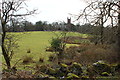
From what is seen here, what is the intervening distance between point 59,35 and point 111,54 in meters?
2.98

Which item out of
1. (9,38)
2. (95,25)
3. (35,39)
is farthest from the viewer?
(35,39)

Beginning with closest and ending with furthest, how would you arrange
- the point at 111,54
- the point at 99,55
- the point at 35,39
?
the point at 111,54, the point at 99,55, the point at 35,39

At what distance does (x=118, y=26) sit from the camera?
3.86 metres

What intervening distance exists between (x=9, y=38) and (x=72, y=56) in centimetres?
466

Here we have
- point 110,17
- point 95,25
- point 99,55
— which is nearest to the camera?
point 110,17

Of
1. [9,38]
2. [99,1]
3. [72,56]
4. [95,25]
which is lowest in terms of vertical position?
[72,56]

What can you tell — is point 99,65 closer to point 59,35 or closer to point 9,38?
point 59,35

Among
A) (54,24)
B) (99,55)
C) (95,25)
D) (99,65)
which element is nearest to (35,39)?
(54,24)

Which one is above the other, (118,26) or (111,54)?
(118,26)

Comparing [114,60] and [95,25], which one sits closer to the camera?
[95,25]

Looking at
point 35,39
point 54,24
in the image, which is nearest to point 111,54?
point 54,24

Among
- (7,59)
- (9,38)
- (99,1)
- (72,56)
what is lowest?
(72,56)

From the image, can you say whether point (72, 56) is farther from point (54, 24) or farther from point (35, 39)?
point (35, 39)

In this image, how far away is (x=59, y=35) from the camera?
909cm
